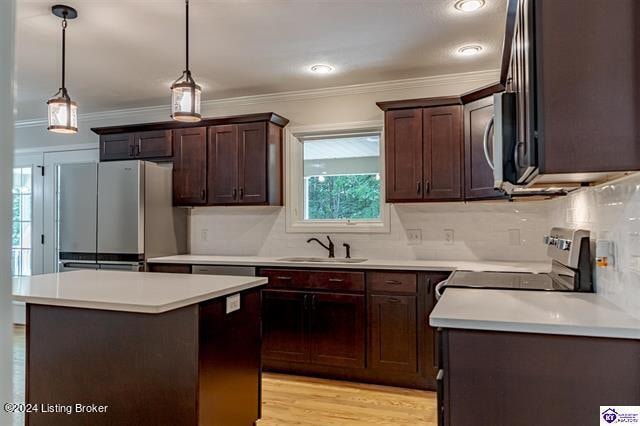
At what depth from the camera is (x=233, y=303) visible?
2293 millimetres

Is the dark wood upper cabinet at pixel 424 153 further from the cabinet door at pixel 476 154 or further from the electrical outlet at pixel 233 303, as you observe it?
the electrical outlet at pixel 233 303

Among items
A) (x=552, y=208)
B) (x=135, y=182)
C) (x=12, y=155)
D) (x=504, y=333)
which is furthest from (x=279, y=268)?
(x=12, y=155)

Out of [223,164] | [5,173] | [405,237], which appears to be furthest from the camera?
[223,164]

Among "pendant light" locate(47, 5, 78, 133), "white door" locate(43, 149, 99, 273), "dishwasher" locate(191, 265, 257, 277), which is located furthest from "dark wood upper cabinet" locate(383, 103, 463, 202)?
"white door" locate(43, 149, 99, 273)

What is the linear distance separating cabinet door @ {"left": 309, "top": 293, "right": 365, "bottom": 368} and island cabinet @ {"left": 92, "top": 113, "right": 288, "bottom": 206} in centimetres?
111

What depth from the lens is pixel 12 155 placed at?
452mm

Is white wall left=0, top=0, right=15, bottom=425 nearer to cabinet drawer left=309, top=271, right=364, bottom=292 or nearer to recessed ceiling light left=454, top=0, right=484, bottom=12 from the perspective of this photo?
recessed ceiling light left=454, top=0, right=484, bottom=12

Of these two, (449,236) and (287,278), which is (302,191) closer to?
(287,278)

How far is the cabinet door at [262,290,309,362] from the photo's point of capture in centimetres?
354

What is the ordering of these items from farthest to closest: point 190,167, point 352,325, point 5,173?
point 190,167, point 352,325, point 5,173

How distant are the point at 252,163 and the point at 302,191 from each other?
0.58 meters

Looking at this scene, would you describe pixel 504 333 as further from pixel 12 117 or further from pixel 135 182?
pixel 135 182

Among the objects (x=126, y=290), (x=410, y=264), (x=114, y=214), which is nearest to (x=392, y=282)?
(x=410, y=264)

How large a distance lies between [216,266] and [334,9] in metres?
2.23
